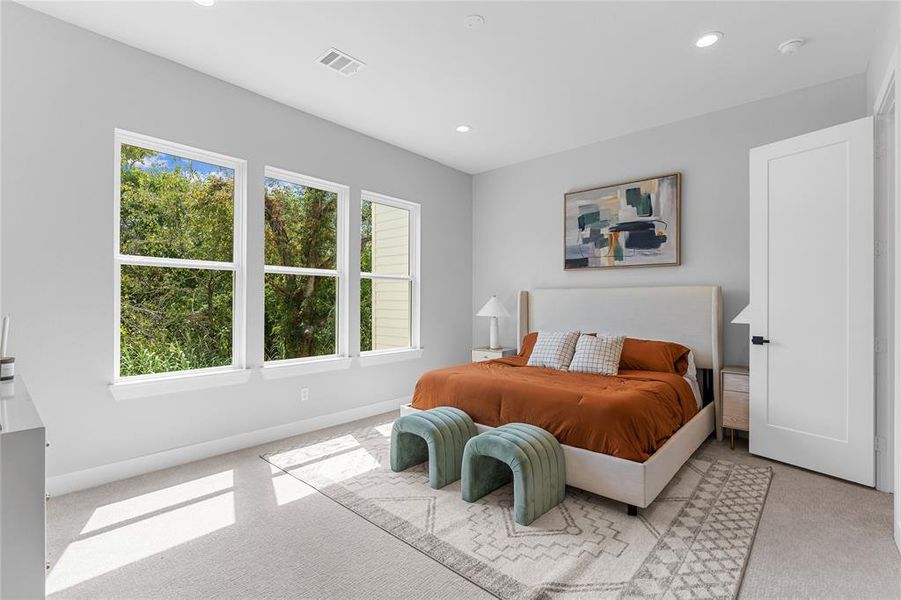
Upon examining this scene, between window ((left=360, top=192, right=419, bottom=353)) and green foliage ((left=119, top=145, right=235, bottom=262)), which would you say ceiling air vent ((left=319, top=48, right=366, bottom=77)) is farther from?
window ((left=360, top=192, right=419, bottom=353))

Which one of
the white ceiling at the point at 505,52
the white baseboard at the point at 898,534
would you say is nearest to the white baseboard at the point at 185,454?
the white ceiling at the point at 505,52

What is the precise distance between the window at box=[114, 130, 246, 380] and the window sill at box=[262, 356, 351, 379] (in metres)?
0.27

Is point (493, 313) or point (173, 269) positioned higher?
point (173, 269)

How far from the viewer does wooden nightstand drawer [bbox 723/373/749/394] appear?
11.1 ft

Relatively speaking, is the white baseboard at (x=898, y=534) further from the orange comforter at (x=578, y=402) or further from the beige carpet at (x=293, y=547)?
the orange comforter at (x=578, y=402)

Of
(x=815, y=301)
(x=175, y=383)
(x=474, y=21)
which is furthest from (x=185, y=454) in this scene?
(x=815, y=301)

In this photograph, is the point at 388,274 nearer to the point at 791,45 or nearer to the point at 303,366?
the point at 303,366

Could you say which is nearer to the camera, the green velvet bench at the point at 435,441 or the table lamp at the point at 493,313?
the green velvet bench at the point at 435,441

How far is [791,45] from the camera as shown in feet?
9.47

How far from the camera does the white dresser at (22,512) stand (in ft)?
2.91

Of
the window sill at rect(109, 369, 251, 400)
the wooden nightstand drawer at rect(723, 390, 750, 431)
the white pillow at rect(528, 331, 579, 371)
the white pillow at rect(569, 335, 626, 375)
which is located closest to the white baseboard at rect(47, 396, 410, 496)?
the window sill at rect(109, 369, 251, 400)

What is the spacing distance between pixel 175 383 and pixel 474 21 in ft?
10.4

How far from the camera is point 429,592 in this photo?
1.80 meters

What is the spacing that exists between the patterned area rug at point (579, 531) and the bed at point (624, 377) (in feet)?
0.53
